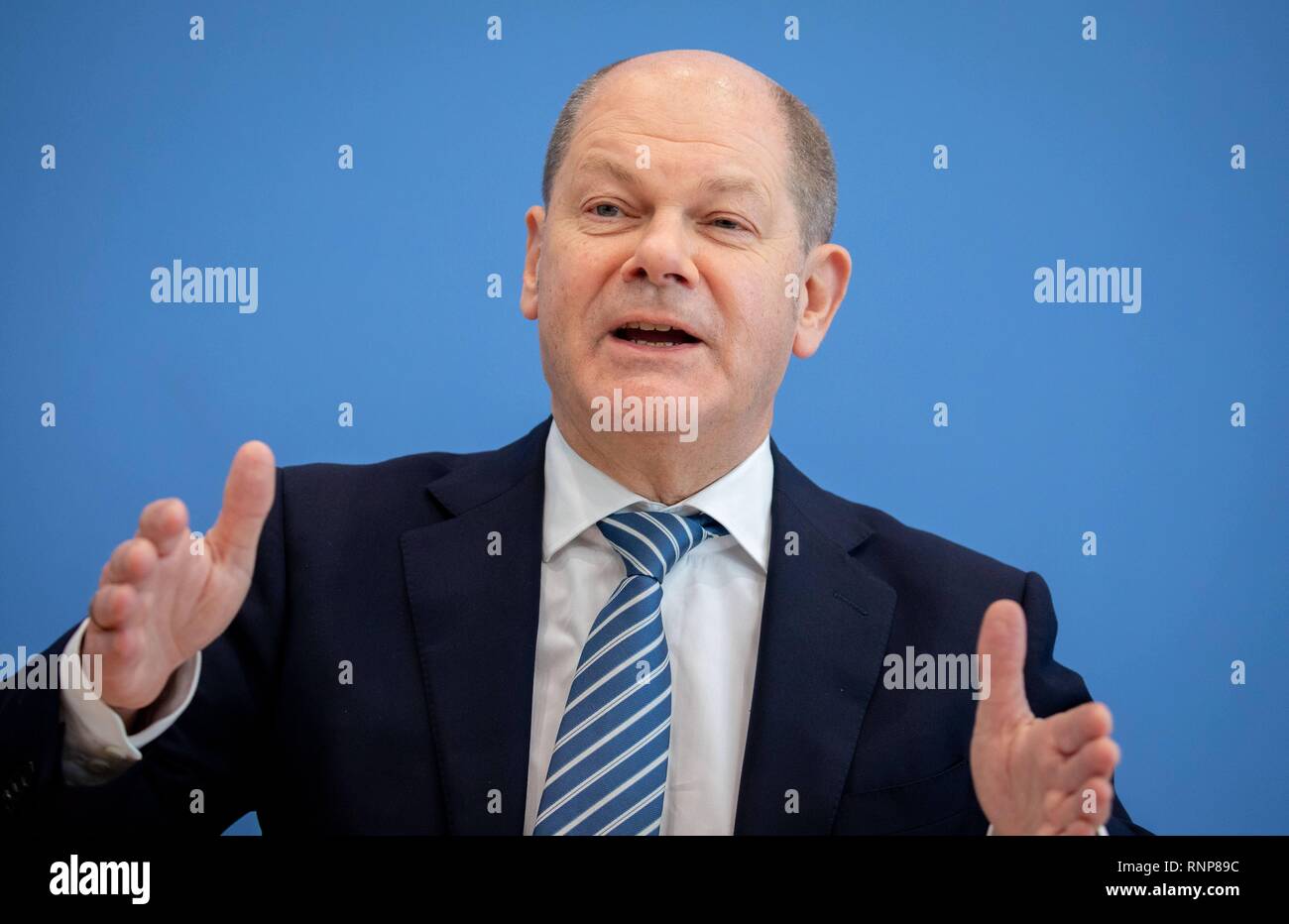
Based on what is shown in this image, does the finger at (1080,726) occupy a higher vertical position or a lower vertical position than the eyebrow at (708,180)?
lower

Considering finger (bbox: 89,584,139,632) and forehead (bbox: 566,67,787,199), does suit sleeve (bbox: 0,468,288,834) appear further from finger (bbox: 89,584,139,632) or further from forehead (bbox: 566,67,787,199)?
forehead (bbox: 566,67,787,199)

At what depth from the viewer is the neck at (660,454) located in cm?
223

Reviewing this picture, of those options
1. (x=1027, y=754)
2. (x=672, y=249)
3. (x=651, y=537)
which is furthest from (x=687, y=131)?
(x=1027, y=754)

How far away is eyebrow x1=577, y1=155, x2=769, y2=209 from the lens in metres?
2.19

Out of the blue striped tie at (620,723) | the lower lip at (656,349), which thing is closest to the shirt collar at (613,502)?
the blue striped tie at (620,723)

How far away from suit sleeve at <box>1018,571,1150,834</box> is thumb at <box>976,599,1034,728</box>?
0.51m

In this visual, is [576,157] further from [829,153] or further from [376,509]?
[376,509]

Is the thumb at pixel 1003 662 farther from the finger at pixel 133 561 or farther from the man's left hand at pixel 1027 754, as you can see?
the finger at pixel 133 561

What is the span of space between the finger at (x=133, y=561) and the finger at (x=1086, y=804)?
1165mm

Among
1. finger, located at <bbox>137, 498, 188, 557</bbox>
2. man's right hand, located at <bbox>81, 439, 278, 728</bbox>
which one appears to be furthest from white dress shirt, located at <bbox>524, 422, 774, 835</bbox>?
finger, located at <bbox>137, 498, 188, 557</bbox>

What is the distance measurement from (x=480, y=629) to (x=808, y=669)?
52 cm

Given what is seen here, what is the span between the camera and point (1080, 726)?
1619 millimetres
